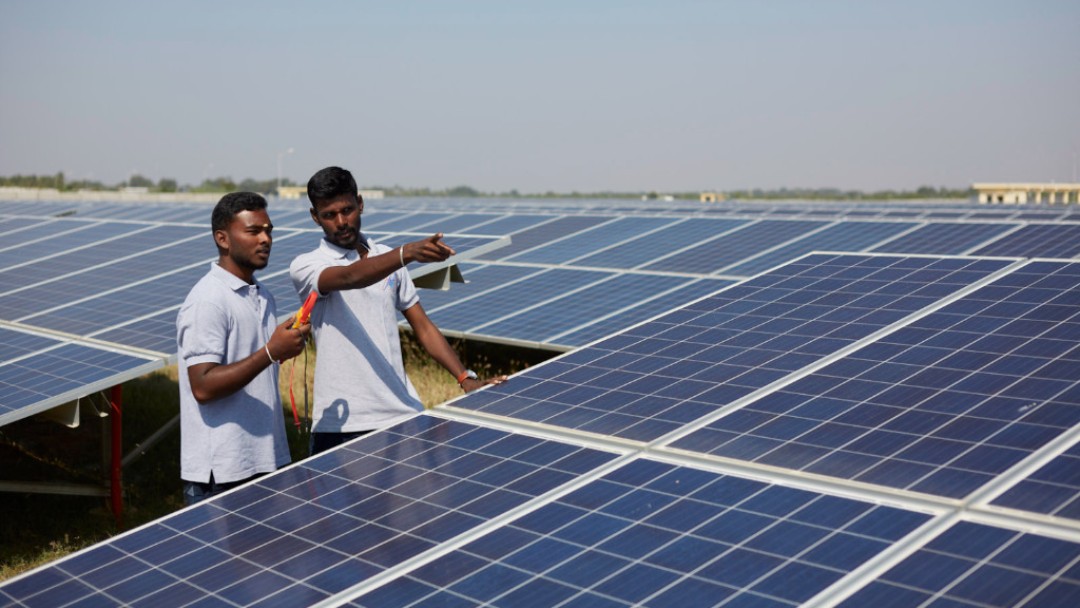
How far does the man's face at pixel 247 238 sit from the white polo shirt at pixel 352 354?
353 millimetres

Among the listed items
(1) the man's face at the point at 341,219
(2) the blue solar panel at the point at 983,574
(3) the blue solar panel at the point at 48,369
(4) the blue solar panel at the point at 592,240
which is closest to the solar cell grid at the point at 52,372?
(3) the blue solar panel at the point at 48,369

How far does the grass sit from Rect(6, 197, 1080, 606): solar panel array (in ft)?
12.5

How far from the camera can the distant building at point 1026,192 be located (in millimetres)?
71188

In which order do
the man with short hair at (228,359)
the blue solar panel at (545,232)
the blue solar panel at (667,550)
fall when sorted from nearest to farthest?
the blue solar panel at (667,550) < the man with short hair at (228,359) < the blue solar panel at (545,232)

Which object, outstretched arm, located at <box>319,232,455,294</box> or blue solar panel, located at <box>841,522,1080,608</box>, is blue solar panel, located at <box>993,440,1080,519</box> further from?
outstretched arm, located at <box>319,232,455,294</box>

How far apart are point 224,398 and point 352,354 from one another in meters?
0.76

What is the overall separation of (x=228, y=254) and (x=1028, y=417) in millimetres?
3864

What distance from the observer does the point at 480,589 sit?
13.1 ft

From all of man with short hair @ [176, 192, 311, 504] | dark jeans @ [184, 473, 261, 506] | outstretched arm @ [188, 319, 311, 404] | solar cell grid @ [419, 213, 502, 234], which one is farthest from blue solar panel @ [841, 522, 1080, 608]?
solar cell grid @ [419, 213, 502, 234]

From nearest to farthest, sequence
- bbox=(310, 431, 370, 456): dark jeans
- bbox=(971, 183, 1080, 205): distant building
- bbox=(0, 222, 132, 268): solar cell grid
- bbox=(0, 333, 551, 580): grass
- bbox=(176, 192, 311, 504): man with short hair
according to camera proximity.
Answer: bbox=(176, 192, 311, 504): man with short hair, bbox=(310, 431, 370, 456): dark jeans, bbox=(0, 333, 551, 580): grass, bbox=(0, 222, 132, 268): solar cell grid, bbox=(971, 183, 1080, 205): distant building

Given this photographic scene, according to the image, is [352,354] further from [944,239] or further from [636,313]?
[944,239]

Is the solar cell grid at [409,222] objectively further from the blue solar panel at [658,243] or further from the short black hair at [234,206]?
the short black hair at [234,206]

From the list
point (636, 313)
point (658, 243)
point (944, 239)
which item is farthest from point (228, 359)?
point (658, 243)

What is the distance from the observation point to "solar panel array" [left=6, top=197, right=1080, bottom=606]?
3.76m
